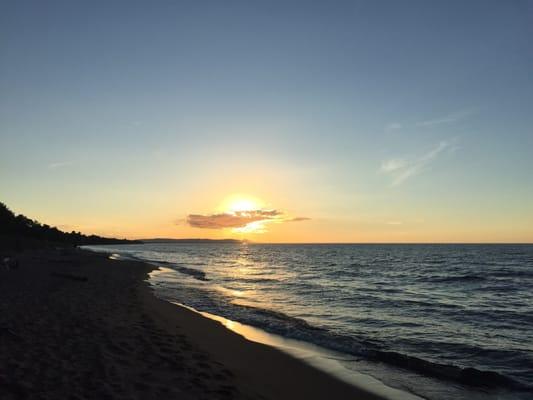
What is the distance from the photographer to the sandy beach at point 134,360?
317 inches

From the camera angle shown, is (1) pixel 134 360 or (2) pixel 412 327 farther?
(2) pixel 412 327

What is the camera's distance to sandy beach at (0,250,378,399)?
806cm

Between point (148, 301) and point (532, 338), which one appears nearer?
point (532, 338)

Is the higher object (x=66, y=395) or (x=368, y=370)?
(x=66, y=395)

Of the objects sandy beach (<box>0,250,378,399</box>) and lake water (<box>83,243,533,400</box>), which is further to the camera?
lake water (<box>83,243,533,400</box>)

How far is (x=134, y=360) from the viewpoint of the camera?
33.1 feet

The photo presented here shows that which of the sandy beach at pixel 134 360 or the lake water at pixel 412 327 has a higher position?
the sandy beach at pixel 134 360

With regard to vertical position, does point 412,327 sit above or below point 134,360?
below


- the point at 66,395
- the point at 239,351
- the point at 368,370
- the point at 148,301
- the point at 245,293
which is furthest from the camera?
the point at 245,293

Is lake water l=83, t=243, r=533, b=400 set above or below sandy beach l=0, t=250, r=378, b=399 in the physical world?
below

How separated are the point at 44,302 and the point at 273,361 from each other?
35.8 feet

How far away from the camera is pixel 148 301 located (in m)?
22.2

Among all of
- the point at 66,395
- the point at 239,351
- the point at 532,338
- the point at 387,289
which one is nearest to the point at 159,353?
the point at 239,351

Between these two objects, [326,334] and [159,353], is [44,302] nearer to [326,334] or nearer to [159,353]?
[159,353]
